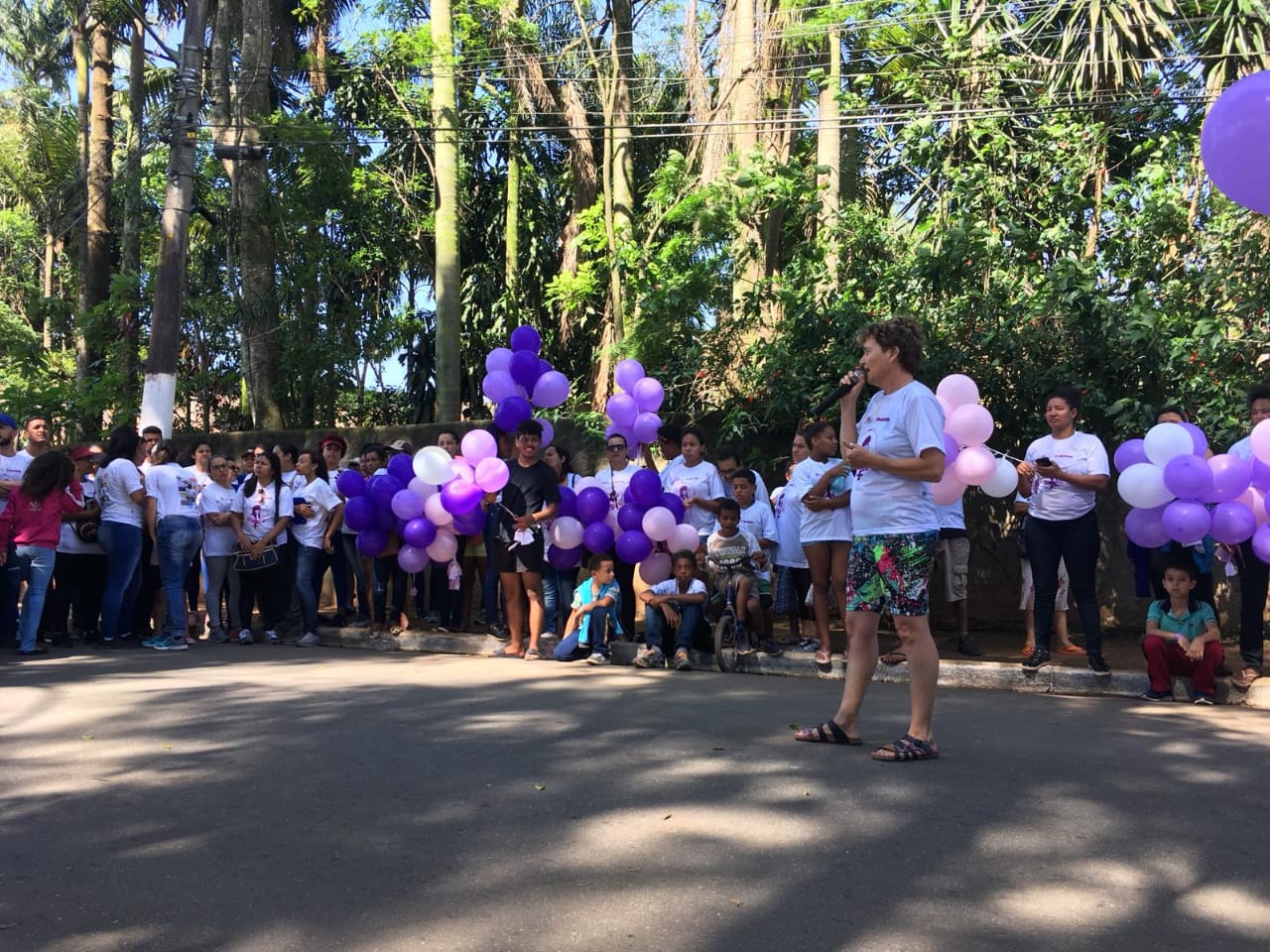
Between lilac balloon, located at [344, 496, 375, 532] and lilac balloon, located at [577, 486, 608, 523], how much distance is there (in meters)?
1.93

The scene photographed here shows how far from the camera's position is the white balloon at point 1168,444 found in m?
7.54

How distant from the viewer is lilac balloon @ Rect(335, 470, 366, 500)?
10539 millimetres

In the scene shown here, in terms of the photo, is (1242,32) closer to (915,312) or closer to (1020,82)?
(1020,82)

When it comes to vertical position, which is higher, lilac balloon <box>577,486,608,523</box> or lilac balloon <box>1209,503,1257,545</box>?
lilac balloon <box>577,486,608,523</box>

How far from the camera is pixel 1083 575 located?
786cm

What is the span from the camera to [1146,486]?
7.53 m

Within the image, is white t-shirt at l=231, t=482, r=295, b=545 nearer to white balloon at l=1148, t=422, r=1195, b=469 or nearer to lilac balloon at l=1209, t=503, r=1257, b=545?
white balloon at l=1148, t=422, r=1195, b=469

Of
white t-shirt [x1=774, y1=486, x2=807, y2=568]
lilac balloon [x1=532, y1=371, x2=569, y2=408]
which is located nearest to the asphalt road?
white t-shirt [x1=774, y1=486, x2=807, y2=568]

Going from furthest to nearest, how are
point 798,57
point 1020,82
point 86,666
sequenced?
point 798,57 < point 1020,82 < point 86,666

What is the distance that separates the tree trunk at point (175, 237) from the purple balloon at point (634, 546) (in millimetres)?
6406

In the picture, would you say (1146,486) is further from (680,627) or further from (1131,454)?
(680,627)

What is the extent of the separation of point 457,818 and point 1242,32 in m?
14.2

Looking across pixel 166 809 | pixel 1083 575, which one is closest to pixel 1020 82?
pixel 1083 575

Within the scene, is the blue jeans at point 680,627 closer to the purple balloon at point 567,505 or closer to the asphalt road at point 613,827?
the purple balloon at point 567,505
